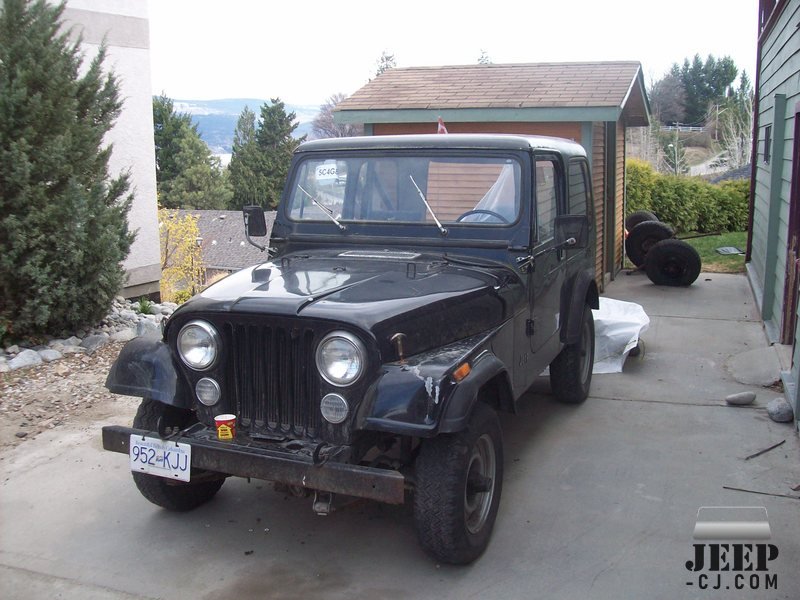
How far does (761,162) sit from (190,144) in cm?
3283

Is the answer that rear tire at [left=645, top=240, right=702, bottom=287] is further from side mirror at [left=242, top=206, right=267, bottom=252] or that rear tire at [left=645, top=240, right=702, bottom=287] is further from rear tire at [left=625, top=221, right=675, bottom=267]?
side mirror at [left=242, top=206, right=267, bottom=252]

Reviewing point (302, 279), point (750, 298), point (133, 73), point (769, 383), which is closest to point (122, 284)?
point (133, 73)

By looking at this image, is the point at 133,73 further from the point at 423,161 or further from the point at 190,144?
the point at 190,144

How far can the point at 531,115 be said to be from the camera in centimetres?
933

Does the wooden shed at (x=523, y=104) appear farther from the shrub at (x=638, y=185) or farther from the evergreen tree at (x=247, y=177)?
the evergreen tree at (x=247, y=177)

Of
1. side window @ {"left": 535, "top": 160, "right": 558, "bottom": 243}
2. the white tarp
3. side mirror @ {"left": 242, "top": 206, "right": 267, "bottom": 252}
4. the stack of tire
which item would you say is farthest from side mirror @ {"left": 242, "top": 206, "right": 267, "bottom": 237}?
the stack of tire

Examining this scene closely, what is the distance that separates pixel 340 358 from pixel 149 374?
995 millimetres

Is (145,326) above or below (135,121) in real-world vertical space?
below

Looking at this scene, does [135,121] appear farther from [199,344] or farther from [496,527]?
[496,527]

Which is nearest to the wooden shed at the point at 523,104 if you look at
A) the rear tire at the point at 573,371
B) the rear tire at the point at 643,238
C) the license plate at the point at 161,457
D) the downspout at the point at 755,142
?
the rear tire at the point at 643,238

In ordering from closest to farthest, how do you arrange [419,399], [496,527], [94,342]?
1. [419,399]
2. [496,527]
3. [94,342]

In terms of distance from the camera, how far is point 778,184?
27.2ft

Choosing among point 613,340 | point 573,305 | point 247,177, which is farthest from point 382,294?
point 247,177

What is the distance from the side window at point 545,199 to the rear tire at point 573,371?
3.00ft
